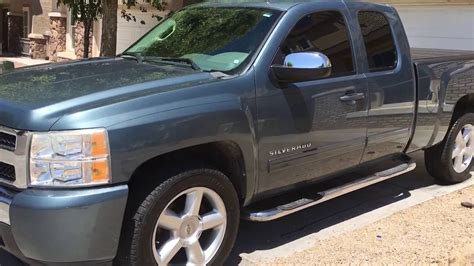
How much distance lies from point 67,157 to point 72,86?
638 millimetres

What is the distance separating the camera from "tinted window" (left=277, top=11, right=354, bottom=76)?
14.3 ft

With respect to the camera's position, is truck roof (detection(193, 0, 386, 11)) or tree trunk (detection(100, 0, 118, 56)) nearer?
truck roof (detection(193, 0, 386, 11))

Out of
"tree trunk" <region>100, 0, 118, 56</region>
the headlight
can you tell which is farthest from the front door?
"tree trunk" <region>100, 0, 118, 56</region>

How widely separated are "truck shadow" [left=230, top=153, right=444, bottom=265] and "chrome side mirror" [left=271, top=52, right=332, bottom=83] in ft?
4.51

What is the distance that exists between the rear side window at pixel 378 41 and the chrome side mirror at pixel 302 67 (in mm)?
1024

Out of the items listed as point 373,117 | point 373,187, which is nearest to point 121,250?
point 373,117

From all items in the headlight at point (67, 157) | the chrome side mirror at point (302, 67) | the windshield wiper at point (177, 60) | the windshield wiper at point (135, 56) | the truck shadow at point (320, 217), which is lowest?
the truck shadow at point (320, 217)

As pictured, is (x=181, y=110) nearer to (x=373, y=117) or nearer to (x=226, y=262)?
(x=226, y=262)

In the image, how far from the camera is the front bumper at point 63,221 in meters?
3.04

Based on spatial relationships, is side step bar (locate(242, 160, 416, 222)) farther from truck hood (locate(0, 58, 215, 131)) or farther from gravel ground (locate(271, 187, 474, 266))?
truck hood (locate(0, 58, 215, 131))

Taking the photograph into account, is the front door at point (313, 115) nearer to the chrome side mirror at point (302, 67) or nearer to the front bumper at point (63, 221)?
the chrome side mirror at point (302, 67)

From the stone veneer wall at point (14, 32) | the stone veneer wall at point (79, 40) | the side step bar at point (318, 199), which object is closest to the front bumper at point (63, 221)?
the side step bar at point (318, 199)

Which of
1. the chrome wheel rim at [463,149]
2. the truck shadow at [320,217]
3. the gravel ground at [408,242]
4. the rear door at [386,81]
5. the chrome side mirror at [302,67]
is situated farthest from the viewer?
the chrome wheel rim at [463,149]

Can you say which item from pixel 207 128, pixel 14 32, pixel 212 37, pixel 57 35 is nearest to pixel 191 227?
pixel 207 128
